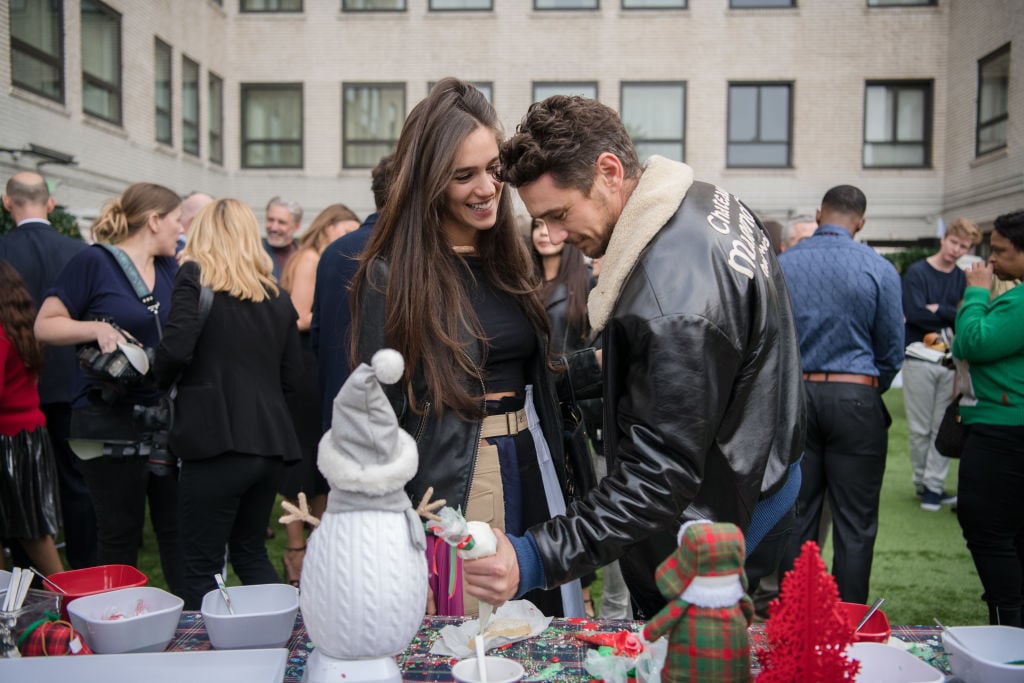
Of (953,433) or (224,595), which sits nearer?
(224,595)

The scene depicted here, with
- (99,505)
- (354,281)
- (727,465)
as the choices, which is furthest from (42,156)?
(727,465)

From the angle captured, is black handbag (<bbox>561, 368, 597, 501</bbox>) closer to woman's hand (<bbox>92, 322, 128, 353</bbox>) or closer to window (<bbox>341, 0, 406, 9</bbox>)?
woman's hand (<bbox>92, 322, 128, 353</bbox>)

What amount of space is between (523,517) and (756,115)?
49.3ft

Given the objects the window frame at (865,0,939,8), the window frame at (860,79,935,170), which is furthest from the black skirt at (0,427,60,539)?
the window frame at (865,0,939,8)

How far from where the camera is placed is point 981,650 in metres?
1.53

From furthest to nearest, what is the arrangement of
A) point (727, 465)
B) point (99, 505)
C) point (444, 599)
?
point (99, 505), point (444, 599), point (727, 465)

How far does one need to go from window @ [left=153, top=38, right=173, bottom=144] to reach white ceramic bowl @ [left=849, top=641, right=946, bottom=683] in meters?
13.9

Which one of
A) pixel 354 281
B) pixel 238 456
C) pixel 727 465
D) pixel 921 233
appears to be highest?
pixel 921 233

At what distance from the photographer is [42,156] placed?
967 centimetres

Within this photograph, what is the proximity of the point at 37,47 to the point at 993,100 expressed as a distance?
14355 mm

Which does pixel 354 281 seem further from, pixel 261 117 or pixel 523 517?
pixel 261 117

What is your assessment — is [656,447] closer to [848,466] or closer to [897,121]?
[848,466]

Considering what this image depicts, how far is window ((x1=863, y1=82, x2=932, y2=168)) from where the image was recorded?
15.7 m

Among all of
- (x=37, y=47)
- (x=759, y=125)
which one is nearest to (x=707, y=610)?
(x=37, y=47)
